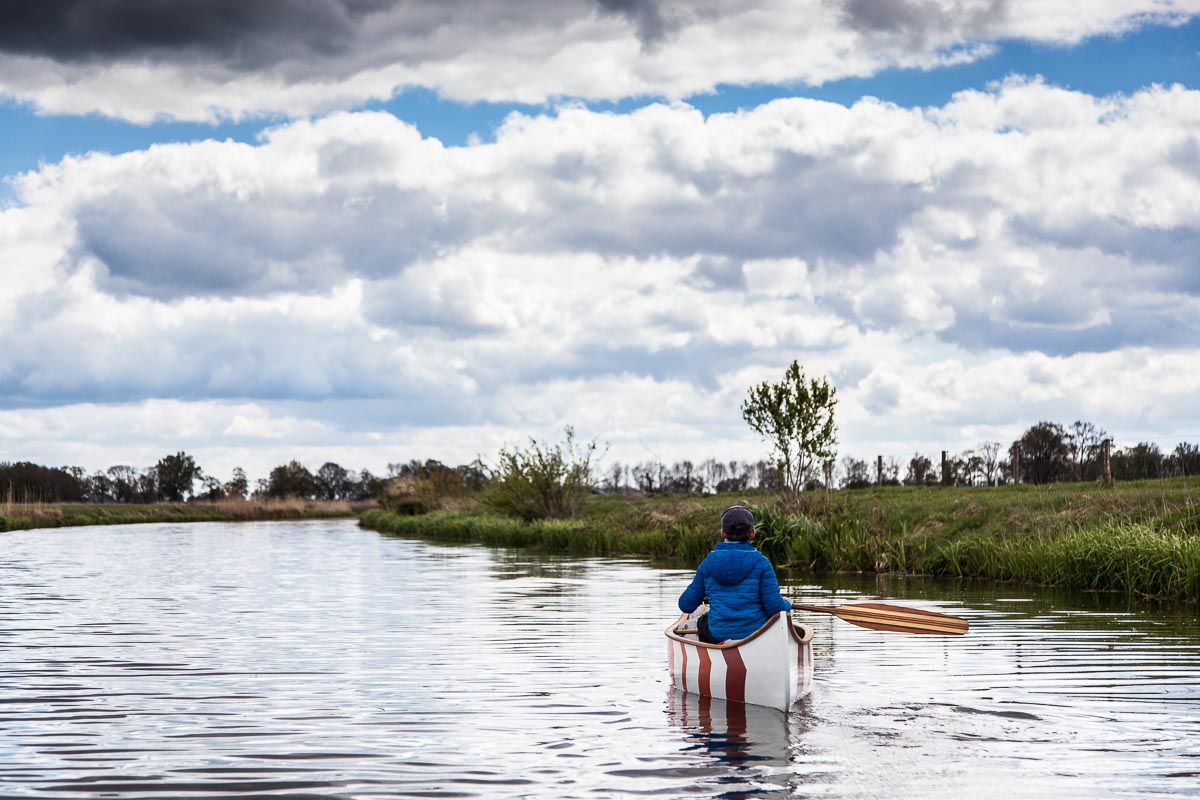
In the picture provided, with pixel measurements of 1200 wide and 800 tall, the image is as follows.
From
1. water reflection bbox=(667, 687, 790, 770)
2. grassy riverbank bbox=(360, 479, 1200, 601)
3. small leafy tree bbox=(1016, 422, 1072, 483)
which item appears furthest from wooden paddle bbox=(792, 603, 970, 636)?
small leafy tree bbox=(1016, 422, 1072, 483)

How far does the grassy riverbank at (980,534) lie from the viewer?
72.4 feet

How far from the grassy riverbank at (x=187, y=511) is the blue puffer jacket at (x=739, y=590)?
223ft

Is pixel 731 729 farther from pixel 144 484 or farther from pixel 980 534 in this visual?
pixel 144 484

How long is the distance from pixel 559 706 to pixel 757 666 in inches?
71.2

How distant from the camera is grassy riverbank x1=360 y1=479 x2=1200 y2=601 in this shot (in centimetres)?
2206

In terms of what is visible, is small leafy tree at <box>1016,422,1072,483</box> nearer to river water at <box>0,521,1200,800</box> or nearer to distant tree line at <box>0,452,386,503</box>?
river water at <box>0,521,1200,800</box>

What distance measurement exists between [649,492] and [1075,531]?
3159cm

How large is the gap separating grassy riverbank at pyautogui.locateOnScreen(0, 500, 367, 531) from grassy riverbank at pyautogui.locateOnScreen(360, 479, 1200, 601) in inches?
1815

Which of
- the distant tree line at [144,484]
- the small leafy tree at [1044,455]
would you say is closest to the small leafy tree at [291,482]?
the distant tree line at [144,484]

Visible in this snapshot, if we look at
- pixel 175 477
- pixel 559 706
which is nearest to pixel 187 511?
pixel 175 477

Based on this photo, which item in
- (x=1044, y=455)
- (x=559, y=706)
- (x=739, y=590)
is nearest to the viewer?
(x=559, y=706)

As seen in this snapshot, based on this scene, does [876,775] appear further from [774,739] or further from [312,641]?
[312,641]

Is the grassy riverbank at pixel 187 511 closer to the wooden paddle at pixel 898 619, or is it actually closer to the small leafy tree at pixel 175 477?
the small leafy tree at pixel 175 477

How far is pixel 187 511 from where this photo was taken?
96125mm
